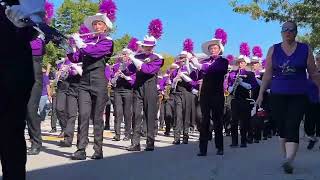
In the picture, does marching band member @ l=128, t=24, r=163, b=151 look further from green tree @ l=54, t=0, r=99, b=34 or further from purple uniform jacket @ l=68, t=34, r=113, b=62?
green tree @ l=54, t=0, r=99, b=34

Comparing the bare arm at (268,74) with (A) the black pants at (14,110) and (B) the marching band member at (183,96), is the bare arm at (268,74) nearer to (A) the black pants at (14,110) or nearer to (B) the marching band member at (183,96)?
(A) the black pants at (14,110)

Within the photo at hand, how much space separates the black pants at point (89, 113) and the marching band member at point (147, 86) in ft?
6.02

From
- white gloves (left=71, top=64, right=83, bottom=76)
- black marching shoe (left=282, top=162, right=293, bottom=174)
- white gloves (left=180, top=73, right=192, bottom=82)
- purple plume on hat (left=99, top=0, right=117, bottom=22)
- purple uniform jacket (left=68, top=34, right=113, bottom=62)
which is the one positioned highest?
purple plume on hat (left=99, top=0, right=117, bottom=22)

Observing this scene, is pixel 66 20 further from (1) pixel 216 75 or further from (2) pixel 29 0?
(2) pixel 29 0

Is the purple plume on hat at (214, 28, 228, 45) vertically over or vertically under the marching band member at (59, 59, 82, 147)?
over

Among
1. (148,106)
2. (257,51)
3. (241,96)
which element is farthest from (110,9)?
(257,51)

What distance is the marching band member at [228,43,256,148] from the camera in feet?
42.1

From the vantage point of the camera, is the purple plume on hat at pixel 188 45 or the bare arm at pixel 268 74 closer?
the bare arm at pixel 268 74

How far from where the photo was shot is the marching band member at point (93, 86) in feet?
27.8

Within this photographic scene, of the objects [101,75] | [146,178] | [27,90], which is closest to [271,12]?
[101,75]

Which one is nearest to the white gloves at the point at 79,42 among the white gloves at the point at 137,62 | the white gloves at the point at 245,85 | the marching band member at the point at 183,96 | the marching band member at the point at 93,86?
the marching band member at the point at 93,86

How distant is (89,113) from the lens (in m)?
8.56

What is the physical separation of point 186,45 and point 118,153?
3881 mm

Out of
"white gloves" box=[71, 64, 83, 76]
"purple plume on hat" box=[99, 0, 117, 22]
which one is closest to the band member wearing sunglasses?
"purple plume on hat" box=[99, 0, 117, 22]
